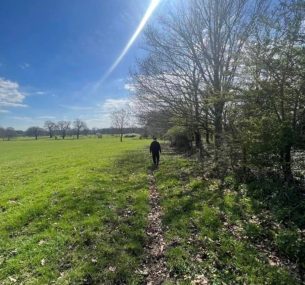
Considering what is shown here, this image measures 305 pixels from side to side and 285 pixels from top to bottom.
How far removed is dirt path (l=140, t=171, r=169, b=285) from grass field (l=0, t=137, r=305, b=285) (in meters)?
0.14

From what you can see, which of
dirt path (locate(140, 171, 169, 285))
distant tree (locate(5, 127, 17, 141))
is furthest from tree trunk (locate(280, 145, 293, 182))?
distant tree (locate(5, 127, 17, 141))

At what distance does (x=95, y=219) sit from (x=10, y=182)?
9900 mm

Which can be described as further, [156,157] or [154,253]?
[156,157]

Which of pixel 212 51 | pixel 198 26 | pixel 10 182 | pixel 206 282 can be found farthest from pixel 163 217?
pixel 198 26

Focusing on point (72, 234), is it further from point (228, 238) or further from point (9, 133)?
point (9, 133)

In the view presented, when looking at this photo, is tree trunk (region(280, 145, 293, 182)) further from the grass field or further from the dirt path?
the dirt path

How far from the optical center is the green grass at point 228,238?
16.6 feet

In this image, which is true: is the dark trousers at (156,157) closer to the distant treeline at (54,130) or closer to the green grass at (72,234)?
the green grass at (72,234)

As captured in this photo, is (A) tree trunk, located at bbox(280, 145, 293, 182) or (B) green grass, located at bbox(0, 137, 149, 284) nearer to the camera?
(B) green grass, located at bbox(0, 137, 149, 284)

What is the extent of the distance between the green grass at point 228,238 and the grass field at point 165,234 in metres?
0.02

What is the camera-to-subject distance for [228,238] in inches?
254

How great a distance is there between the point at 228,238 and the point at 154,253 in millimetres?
1901

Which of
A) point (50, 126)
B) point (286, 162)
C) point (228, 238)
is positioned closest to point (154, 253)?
point (228, 238)

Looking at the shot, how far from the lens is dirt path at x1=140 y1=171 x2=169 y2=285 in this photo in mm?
5103
